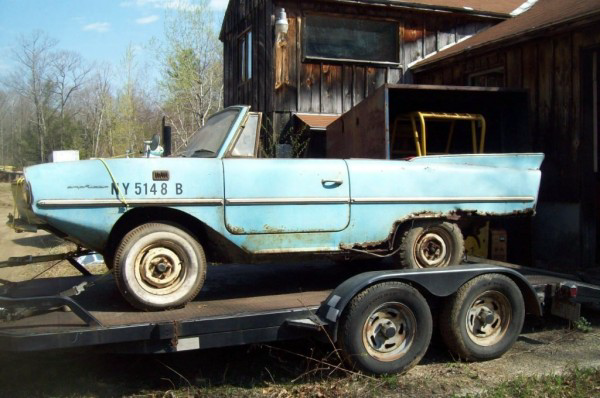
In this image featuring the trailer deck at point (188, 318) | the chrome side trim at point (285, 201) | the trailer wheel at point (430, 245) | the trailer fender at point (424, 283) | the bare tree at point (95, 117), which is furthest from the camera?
the bare tree at point (95, 117)

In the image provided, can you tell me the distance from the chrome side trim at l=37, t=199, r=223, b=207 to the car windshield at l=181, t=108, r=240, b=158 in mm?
450

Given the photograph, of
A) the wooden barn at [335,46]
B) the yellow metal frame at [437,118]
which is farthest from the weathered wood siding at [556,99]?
the wooden barn at [335,46]

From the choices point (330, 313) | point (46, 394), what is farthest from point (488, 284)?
point (46, 394)

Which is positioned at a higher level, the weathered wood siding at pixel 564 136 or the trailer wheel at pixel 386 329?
the weathered wood siding at pixel 564 136

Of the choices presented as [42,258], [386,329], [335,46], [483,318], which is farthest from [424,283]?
[335,46]

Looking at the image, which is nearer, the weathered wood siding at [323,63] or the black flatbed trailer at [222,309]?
the black flatbed trailer at [222,309]

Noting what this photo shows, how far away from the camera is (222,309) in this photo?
13.5 ft

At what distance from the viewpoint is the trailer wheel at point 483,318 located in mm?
4504

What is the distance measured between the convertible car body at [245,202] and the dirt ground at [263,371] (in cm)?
75

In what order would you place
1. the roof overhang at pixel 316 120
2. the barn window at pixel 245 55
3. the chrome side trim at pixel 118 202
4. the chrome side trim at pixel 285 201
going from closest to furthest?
the chrome side trim at pixel 118 202 < the chrome side trim at pixel 285 201 < the roof overhang at pixel 316 120 < the barn window at pixel 245 55

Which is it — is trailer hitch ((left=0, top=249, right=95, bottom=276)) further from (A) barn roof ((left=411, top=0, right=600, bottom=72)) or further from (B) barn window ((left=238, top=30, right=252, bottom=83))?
(B) barn window ((left=238, top=30, right=252, bottom=83))

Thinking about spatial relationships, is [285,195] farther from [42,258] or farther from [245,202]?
[42,258]

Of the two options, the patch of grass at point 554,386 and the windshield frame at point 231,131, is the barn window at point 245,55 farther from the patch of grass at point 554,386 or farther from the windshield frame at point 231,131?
the patch of grass at point 554,386

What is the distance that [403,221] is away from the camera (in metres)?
4.80
